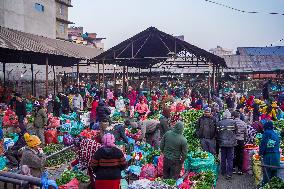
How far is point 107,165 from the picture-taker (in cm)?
593

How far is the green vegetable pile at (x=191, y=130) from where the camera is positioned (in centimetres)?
1064

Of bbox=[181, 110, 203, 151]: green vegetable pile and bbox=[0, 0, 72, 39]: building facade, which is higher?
bbox=[0, 0, 72, 39]: building facade

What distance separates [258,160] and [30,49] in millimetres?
13900

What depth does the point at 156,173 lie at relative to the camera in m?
9.08

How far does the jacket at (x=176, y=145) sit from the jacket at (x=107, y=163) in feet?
7.73

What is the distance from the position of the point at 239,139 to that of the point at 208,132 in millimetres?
941

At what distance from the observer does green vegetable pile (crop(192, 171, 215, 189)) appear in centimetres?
770

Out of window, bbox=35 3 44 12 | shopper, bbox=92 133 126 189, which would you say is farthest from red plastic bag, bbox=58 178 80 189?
window, bbox=35 3 44 12

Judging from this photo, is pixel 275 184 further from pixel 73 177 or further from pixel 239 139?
pixel 73 177

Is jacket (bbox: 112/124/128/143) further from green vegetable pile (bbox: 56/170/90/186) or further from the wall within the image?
the wall

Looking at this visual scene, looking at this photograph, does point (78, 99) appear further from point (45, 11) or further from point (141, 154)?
point (45, 11)

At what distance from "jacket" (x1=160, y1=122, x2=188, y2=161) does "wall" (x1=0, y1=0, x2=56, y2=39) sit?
28.8m

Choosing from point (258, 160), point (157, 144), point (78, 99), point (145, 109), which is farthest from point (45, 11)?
point (258, 160)

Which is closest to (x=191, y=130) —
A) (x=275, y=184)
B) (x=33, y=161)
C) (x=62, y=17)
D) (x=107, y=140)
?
(x=275, y=184)
